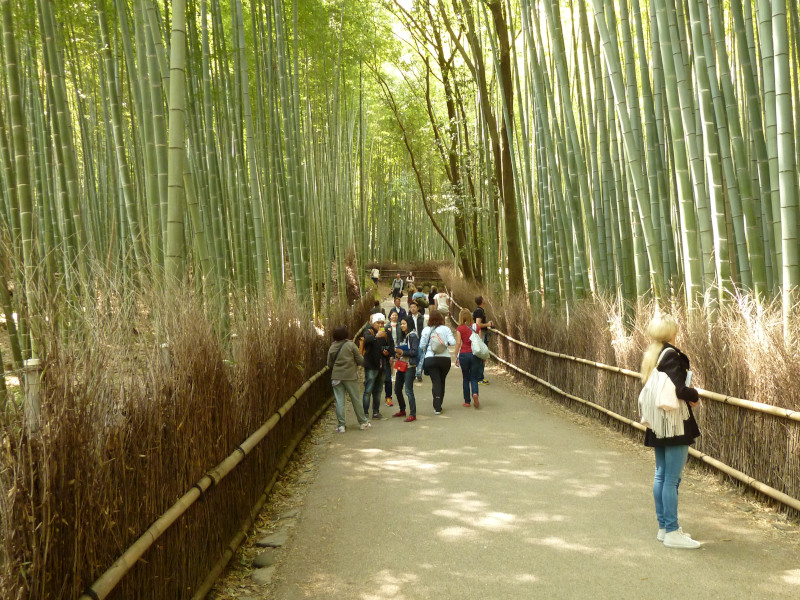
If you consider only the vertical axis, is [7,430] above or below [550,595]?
above

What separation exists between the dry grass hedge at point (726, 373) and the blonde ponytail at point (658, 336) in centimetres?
68

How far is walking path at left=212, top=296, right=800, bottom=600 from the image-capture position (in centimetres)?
283

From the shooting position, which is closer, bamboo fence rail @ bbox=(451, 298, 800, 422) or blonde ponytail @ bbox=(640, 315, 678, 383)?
blonde ponytail @ bbox=(640, 315, 678, 383)

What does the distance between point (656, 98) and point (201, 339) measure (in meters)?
4.09

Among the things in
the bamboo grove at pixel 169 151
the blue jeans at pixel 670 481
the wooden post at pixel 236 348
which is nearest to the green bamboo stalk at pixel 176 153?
the bamboo grove at pixel 169 151

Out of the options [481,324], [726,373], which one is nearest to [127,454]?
[726,373]

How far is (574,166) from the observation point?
709 cm

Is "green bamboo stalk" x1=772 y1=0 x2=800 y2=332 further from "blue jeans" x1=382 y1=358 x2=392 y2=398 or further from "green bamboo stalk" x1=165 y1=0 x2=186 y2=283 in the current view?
"blue jeans" x1=382 y1=358 x2=392 y2=398

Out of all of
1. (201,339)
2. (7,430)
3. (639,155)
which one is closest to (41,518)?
(7,430)

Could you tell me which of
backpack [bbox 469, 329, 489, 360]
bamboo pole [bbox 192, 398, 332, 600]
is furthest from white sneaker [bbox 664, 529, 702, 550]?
backpack [bbox 469, 329, 489, 360]

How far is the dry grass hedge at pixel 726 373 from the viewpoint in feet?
11.3

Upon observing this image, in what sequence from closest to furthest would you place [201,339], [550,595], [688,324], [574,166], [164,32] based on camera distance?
[550,595], [201,339], [688,324], [164,32], [574,166]

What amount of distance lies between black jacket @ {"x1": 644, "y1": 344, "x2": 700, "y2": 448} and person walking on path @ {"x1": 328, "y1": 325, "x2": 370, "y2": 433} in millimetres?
3490

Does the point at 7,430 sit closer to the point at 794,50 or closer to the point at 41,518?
the point at 41,518
